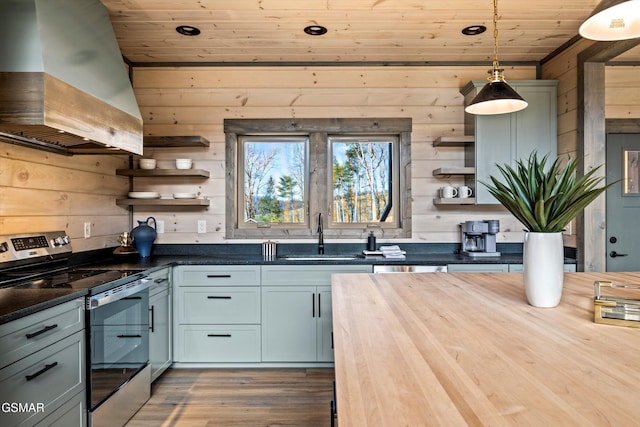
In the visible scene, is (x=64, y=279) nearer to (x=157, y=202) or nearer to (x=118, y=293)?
(x=118, y=293)

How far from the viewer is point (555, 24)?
9.78 feet

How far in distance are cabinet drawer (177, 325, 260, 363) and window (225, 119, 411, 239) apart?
0.97 meters

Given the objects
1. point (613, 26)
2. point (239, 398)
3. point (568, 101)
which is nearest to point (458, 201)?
point (568, 101)

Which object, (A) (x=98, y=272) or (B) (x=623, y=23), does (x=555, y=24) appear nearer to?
(B) (x=623, y=23)

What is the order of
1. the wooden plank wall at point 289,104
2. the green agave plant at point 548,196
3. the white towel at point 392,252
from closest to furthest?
1. the green agave plant at point 548,196
2. the white towel at point 392,252
3. the wooden plank wall at point 289,104

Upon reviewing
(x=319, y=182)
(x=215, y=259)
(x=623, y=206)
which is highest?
(x=319, y=182)

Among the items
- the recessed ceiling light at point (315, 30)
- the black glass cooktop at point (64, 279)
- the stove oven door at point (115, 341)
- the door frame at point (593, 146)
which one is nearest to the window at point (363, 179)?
the recessed ceiling light at point (315, 30)

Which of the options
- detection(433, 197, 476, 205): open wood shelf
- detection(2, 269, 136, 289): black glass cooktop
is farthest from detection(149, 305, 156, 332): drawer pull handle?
detection(433, 197, 476, 205): open wood shelf

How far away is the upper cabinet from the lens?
342 cm

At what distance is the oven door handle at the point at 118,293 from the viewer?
2.00m

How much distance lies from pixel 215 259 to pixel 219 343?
675mm

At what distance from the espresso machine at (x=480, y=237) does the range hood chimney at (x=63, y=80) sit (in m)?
2.79

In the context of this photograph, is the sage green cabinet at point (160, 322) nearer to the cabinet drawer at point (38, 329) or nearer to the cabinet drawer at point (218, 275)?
the cabinet drawer at point (218, 275)

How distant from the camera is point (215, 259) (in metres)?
3.26
